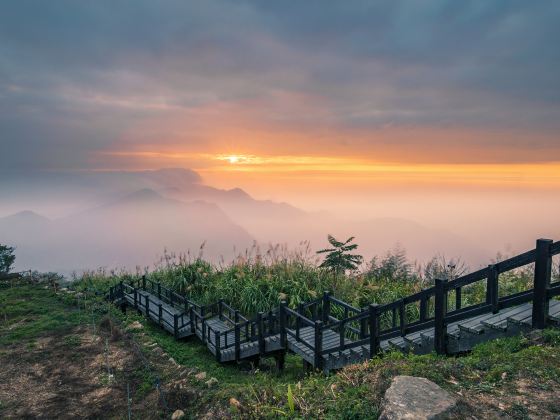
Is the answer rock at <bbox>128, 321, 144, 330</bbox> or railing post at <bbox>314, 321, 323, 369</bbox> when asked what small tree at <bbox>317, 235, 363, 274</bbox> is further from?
rock at <bbox>128, 321, 144, 330</bbox>

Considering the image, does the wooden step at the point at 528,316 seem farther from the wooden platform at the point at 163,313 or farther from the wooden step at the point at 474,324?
the wooden platform at the point at 163,313

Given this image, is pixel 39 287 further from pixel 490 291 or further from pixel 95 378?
pixel 490 291

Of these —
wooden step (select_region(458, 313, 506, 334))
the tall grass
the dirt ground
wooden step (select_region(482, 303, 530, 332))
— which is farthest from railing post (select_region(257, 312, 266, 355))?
wooden step (select_region(482, 303, 530, 332))

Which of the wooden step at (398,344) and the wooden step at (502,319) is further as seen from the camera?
the wooden step at (398,344)

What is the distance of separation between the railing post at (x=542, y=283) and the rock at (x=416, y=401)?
106 inches

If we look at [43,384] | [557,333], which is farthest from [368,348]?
[43,384]

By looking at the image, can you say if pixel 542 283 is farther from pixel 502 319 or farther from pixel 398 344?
pixel 398 344

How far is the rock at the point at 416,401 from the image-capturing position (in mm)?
4492

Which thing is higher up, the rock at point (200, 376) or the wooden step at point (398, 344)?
the wooden step at point (398, 344)

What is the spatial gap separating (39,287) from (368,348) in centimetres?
2231

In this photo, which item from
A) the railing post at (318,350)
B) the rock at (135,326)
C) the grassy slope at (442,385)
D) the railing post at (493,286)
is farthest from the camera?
the rock at (135,326)

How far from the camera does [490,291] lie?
22.4 feet

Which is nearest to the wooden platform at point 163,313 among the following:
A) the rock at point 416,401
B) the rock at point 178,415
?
the rock at point 178,415

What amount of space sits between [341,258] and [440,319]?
992 centimetres
